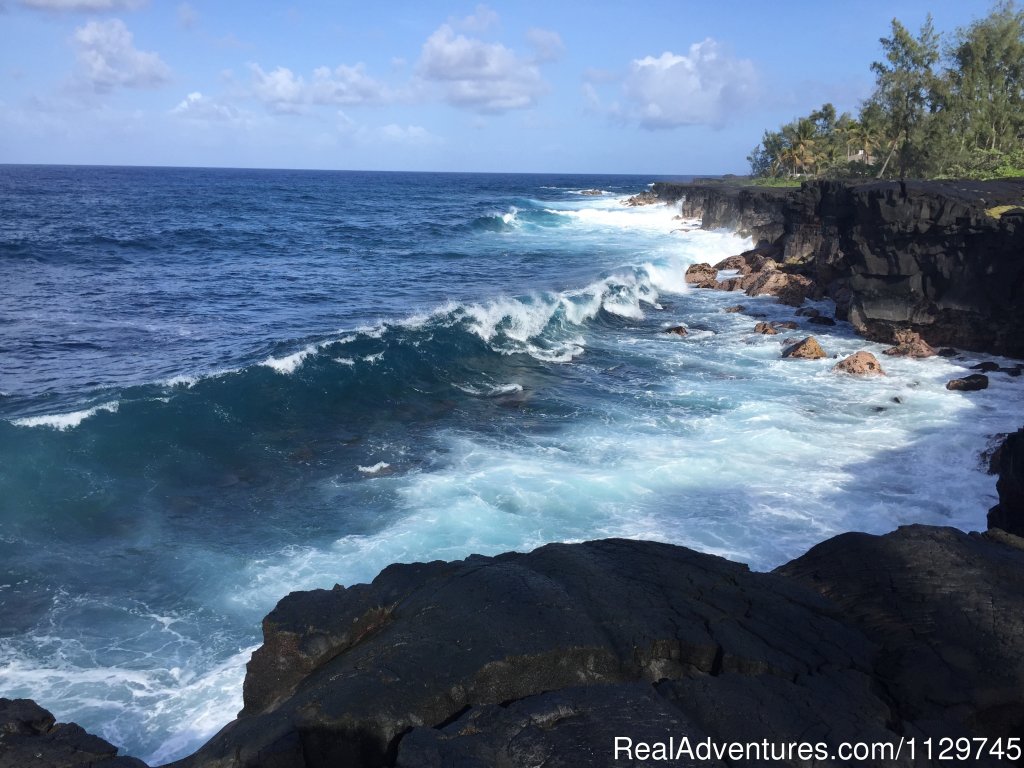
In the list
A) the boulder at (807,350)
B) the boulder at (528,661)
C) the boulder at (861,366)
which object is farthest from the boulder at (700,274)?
the boulder at (528,661)

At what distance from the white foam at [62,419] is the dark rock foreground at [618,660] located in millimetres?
12119

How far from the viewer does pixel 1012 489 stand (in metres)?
12.4

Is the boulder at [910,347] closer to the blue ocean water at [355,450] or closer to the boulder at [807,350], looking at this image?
the blue ocean water at [355,450]

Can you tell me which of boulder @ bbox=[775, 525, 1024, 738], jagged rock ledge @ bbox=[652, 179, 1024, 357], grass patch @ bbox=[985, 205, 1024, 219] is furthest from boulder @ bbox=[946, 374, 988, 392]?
boulder @ bbox=[775, 525, 1024, 738]

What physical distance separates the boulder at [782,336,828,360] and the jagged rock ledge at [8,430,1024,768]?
1829 centimetres

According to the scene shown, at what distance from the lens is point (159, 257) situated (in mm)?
45188

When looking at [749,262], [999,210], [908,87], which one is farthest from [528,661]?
[908,87]

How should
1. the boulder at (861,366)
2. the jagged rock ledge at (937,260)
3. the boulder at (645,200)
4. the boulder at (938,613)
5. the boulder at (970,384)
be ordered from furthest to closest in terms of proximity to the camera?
1. the boulder at (645,200)
2. the jagged rock ledge at (937,260)
3. the boulder at (861,366)
4. the boulder at (970,384)
5. the boulder at (938,613)

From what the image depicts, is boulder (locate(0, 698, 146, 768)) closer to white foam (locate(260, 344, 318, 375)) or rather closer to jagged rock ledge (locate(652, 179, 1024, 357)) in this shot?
white foam (locate(260, 344, 318, 375))

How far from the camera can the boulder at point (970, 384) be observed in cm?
2206

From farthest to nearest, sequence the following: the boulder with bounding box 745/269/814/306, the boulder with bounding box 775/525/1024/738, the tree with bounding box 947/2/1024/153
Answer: the tree with bounding box 947/2/1024/153 < the boulder with bounding box 745/269/814/306 < the boulder with bounding box 775/525/1024/738

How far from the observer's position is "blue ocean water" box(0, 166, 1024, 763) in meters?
11.6

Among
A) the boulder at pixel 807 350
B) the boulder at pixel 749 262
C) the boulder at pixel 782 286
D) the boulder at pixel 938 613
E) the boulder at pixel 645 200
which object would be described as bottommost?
the boulder at pixel 938 613

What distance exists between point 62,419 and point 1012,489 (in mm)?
20156
